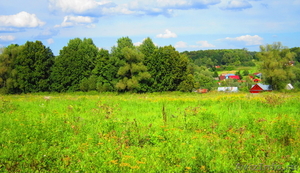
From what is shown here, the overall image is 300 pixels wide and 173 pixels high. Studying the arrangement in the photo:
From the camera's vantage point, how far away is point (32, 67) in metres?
41.6

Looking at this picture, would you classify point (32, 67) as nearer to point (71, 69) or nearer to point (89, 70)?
point (71, 69)

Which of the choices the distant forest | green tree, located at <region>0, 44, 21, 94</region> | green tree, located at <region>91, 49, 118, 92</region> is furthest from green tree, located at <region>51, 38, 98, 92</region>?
green tree, located at <region>0, 44, 21, 94</region>

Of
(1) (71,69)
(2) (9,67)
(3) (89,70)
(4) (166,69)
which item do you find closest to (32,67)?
(2) (9,67)

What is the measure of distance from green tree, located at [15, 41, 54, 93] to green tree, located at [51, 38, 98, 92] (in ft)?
5.35

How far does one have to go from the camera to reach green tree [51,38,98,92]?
137 feet

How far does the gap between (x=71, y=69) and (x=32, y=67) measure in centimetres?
610

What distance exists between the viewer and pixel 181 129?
8734 millimetres

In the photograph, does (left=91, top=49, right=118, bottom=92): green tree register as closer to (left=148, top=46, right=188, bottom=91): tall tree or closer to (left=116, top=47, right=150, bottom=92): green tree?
(left=116, top=47, right=150, bottom=92): green tree

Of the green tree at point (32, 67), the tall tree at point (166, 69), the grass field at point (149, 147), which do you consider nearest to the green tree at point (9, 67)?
the green tree at point (32, 67)

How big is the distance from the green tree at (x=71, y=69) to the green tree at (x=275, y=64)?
103 ft

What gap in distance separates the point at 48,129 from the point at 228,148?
5286mm

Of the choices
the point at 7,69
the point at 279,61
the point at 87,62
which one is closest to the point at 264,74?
the point at 279,61

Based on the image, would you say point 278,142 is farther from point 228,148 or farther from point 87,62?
point 87,62

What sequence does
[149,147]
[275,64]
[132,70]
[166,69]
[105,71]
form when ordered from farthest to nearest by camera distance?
[275,64] < [166,69] < [105,71] < [132,70] < [149,147]
